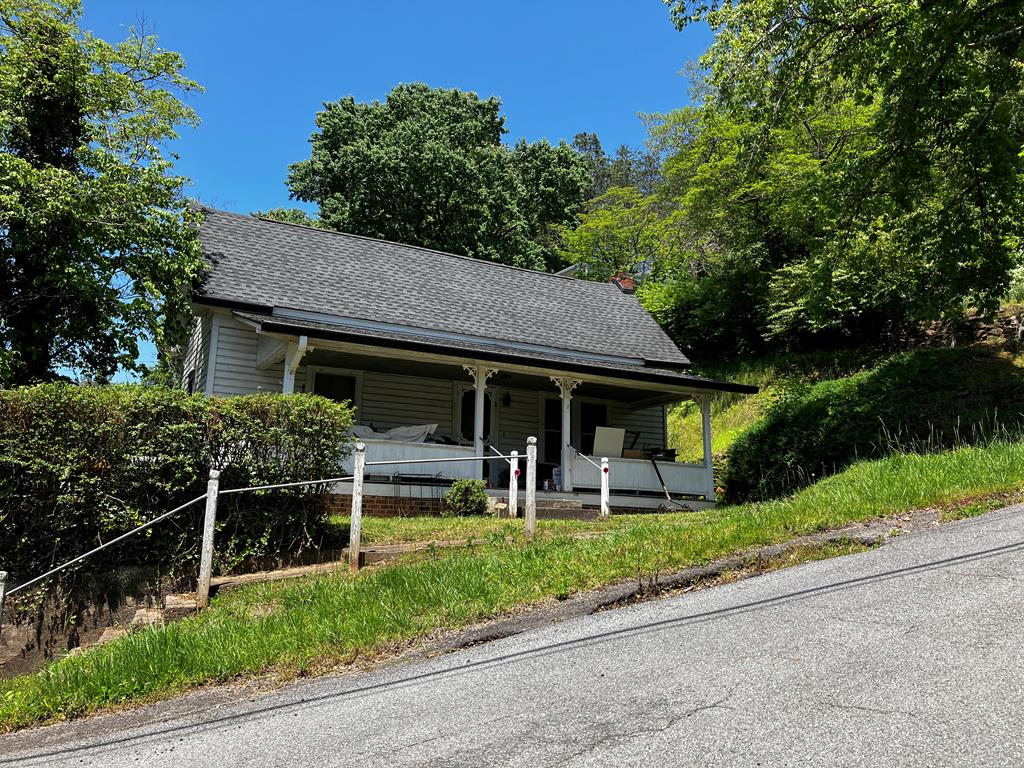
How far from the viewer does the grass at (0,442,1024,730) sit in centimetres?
575

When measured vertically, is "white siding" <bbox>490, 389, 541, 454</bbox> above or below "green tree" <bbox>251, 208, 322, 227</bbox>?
below

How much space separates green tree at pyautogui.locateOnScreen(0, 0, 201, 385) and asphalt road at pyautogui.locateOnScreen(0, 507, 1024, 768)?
9.54m

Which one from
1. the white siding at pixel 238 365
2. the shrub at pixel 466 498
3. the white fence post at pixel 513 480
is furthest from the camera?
the white siding at pixel 238 365

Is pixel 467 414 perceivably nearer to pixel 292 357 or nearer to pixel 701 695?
pixel 292 357

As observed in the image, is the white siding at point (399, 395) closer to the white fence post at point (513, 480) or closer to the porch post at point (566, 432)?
the porch post at point (566, 432)

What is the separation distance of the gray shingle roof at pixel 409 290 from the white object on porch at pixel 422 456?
3413 millimetres

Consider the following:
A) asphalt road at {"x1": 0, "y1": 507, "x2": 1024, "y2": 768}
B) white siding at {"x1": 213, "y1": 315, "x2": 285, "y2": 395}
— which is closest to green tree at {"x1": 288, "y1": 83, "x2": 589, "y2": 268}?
white siding at {"x1": 213, "y1": 315, "x2": 285, "y2": 395}

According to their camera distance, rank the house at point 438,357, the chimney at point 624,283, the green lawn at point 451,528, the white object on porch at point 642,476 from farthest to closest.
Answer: the chimney at point 624,283, the white object on porch at point 642,476, the house at point 438,357, the green lawn at point 451,528

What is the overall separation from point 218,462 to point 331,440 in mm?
1417

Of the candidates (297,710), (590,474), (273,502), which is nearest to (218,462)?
(273,502)

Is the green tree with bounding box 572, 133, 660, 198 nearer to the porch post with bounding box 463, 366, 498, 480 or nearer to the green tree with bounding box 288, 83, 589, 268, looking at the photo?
the green tree with bounding box 288, 83, 589, 268

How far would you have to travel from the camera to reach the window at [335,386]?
16.1 meters

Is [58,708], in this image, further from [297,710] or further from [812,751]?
[812,751]

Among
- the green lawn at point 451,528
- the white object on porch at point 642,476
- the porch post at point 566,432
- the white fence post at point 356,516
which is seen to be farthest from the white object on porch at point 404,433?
the white fence post at point 356,516
